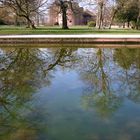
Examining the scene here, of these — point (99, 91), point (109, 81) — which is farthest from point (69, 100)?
point (109, 81)

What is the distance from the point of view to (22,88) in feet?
28.2

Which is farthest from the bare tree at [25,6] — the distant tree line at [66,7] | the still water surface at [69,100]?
the still water surface at [69,100]

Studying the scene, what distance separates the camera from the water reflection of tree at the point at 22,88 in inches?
220

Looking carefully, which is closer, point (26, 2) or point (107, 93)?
point (107, 93)

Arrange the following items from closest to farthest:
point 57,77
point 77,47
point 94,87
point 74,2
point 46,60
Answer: point 94,87 < point 57,77 < point 46,60 < point 77,47 < point 74,2

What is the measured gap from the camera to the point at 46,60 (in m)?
14.2

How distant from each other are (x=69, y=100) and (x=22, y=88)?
1.64 meters

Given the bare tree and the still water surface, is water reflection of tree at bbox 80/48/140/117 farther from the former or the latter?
the bare tree

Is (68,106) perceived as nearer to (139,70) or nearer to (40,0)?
(139,70)

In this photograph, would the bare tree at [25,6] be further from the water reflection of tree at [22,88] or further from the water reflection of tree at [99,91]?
the water reflection of tree at [99,91]

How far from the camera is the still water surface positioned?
17.8 feet

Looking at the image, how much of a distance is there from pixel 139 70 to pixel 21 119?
19.7 feet

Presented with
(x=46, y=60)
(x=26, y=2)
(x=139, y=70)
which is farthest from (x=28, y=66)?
(x=26, y=2)

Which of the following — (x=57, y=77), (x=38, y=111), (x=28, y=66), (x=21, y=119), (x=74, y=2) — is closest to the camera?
(x=21, y=119)
